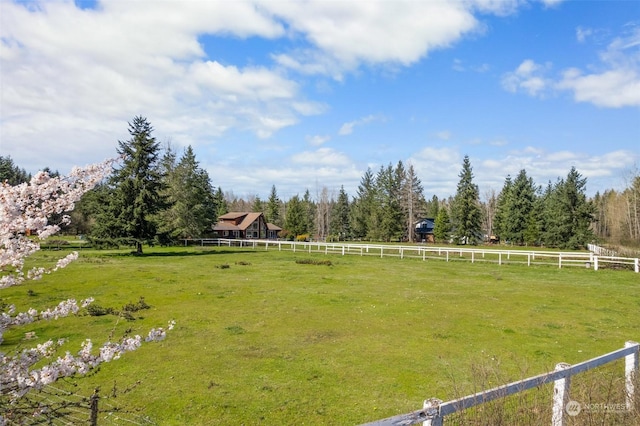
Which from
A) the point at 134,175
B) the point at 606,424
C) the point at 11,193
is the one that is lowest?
the point at 606,424

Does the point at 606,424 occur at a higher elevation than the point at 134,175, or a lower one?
lower

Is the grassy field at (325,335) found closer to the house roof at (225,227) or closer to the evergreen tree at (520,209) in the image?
the evergreen tree at (520,209)

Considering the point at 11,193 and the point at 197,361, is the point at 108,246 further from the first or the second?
the point at 11,193

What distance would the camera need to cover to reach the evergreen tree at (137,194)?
37.1m

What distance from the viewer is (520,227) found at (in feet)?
227

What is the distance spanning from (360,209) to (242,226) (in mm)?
26982

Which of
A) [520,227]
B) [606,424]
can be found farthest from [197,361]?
[520,227]

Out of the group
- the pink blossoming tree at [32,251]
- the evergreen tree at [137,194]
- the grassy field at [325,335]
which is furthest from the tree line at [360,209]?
the pink blossoming tree at [32,251]

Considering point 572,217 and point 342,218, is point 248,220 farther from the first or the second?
point 572,217

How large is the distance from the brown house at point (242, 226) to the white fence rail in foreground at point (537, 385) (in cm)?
7138

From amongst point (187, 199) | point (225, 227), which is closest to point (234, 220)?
point (225, 227)

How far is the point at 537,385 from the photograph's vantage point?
4602 mm

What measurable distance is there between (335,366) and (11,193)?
7.53m

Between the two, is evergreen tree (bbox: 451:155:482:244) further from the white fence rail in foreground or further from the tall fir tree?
the white fence rail in foreground
